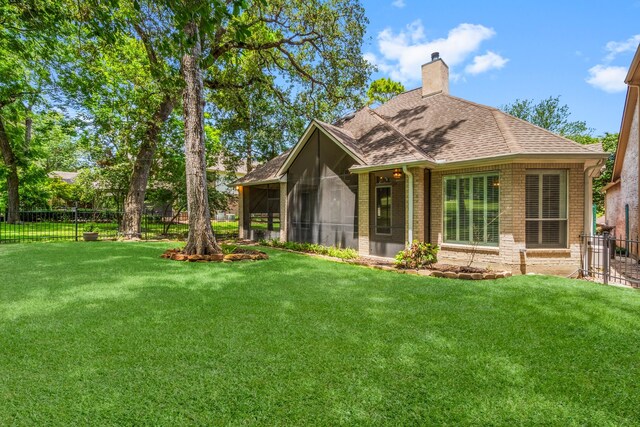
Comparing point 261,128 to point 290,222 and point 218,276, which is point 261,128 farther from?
point 218,276

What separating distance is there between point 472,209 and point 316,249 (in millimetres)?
5650

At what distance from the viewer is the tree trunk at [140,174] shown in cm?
1684

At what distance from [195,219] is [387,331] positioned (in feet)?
27.5

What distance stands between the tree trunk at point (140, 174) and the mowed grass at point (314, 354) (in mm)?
10760

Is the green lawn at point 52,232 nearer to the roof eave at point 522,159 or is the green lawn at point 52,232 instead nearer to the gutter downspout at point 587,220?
the roof eave at point 522,159

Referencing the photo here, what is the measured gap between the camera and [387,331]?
14.2 feet

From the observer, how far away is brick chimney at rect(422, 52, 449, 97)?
14.2m

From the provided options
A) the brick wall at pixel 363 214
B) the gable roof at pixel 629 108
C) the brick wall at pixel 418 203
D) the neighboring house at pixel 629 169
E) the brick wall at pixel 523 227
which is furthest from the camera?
the neighboring house at pixel 629 169

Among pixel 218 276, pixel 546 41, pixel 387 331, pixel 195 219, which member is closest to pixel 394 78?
pixel 546 41

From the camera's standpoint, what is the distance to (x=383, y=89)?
108 feet

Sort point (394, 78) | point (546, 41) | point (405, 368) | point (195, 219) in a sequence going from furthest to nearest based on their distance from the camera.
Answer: point (394, 78) → point (546, 41) → point (195, 219) → point (405, 368)

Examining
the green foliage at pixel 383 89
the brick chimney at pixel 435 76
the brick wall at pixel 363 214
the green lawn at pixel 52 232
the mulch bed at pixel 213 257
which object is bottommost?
the mulch bed at pixel 213 257

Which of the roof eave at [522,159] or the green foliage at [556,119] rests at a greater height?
the green foliage at [556,119]

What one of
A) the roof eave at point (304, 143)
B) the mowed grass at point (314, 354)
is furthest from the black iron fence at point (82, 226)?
the mowed grass at point (314, 354)
